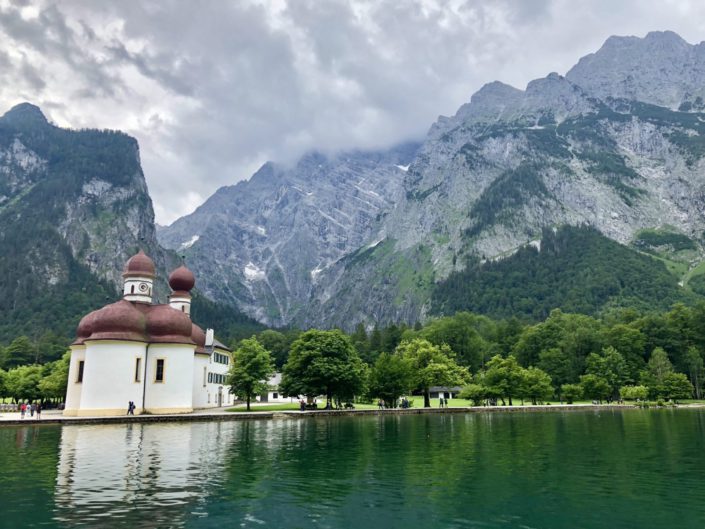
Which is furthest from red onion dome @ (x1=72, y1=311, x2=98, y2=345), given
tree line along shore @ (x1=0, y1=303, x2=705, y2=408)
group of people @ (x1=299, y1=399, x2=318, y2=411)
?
group of people @ (x1=299, y1=399, x2=318, y2=411)

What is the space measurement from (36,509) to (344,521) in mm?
9855

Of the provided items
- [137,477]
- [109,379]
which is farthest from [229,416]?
[137,477]

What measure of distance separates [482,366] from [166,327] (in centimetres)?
10227

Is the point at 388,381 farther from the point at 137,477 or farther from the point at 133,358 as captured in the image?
the point at 137,477

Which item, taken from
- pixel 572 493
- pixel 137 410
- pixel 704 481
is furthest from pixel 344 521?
pixel 137 410

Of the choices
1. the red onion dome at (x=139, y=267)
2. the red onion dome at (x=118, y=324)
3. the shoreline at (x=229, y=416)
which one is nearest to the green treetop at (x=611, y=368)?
the shoreline at (x=229, y=416)

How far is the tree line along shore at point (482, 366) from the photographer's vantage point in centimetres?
7581

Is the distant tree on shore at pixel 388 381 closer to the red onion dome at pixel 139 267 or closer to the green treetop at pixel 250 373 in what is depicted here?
the green treetop at pixel 250 373

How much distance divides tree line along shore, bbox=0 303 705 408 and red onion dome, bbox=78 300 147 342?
1345cm

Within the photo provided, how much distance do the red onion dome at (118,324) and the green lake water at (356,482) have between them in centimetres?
2658

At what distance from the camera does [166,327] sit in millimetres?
71875

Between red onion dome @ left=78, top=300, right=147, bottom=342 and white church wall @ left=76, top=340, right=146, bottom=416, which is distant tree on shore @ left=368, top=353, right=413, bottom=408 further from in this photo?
red onion dome @ left=78, top=300, right=147, bottom=342

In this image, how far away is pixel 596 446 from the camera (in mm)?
35844

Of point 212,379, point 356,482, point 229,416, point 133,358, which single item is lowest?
point 356,482
